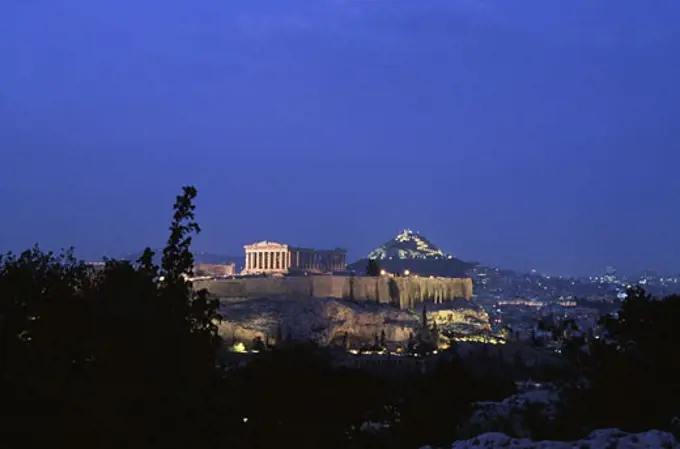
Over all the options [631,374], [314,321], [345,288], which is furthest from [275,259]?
[631,374]

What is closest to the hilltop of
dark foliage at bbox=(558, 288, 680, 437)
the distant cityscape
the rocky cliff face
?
the distant cityscape

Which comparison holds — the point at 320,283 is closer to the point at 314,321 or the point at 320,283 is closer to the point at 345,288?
the point at 345,288

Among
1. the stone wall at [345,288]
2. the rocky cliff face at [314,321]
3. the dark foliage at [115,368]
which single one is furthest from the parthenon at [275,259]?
the dark foliage at [115,368]

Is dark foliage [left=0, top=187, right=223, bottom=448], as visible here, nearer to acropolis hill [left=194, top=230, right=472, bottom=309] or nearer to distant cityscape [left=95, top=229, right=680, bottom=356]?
distant cityscape [left=95, top=229, right=680, bottom=356]

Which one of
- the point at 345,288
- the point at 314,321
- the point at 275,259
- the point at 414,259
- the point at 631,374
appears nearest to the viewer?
Answer: the point at 631,374

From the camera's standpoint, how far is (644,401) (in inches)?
502

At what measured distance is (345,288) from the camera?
8769cm

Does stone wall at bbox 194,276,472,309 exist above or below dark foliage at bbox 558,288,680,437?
above

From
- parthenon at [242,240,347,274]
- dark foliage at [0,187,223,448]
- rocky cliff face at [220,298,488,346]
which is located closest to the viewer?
dark foliage at [0,187,223,448]

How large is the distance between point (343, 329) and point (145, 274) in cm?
6126

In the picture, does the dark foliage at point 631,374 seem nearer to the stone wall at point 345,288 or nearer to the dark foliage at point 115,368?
the dark foliage at point 115,368

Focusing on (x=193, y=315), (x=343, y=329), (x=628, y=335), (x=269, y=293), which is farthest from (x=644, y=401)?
(x=269, y=293)

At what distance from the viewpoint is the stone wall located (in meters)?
82.6

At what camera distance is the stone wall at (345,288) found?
82.6m
